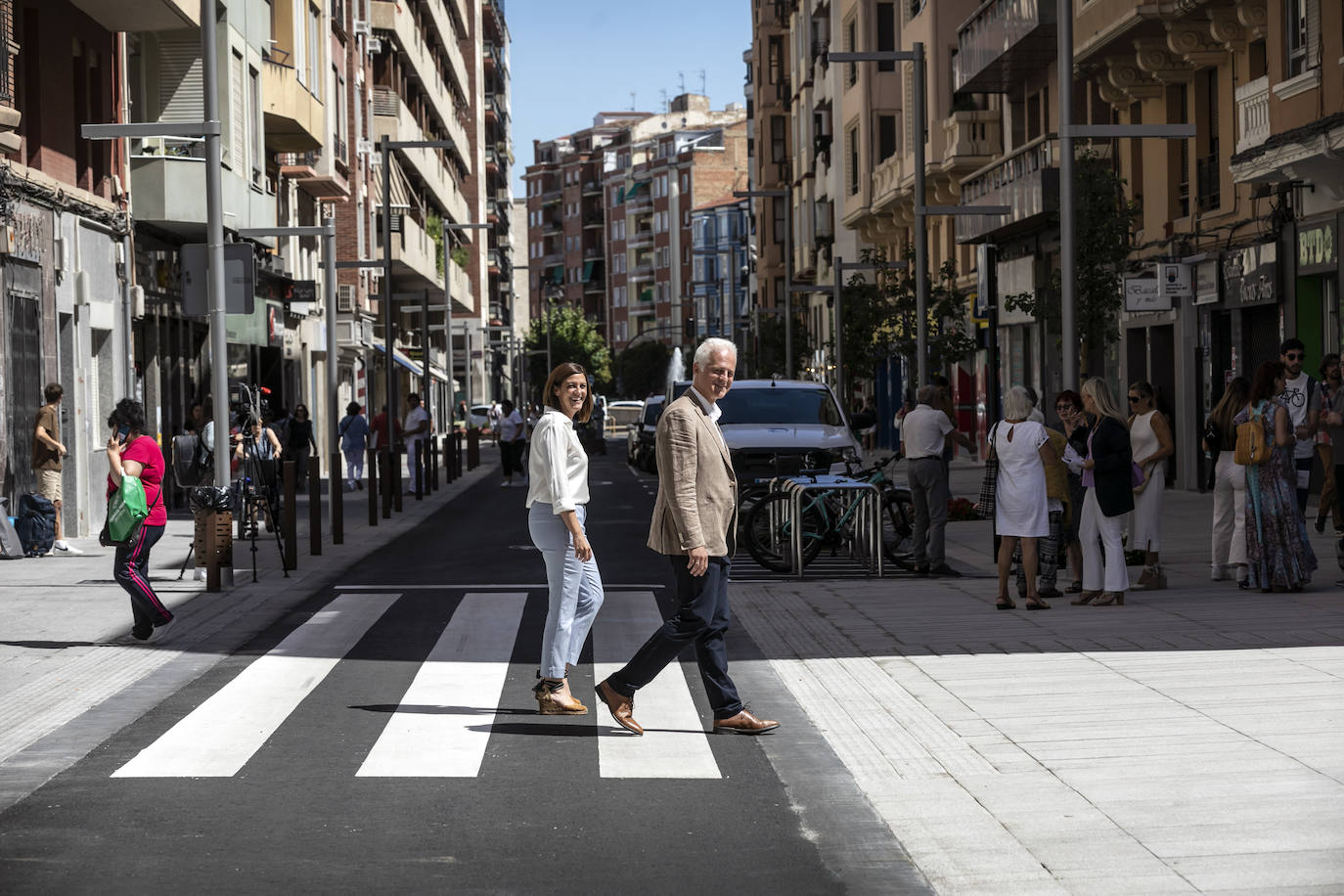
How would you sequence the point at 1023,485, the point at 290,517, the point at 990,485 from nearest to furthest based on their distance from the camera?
the point at 1023,485, the point at 990,485, the point at 290,517

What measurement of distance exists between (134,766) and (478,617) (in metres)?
6.16

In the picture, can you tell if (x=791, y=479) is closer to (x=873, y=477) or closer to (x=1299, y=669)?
(x=873, y=477)

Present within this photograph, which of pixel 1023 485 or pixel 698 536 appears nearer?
pixel 698 536

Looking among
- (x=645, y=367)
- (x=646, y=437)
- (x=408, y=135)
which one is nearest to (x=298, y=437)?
(x=646, y=437)

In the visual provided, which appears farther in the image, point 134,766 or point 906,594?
point 906,594

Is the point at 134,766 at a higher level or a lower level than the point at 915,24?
lower

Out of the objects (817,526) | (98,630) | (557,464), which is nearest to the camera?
(557,464)

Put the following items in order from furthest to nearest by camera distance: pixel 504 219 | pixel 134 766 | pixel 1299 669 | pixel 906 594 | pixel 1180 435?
pixel 504 219, pixel 1180 435, pixel 906 594, pixel 1299 669, pixel 134 766

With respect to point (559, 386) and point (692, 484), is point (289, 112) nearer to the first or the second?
point (559, 386)

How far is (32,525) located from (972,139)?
91.1 feet

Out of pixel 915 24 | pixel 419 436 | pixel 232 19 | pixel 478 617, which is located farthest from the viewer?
pixel 915 24

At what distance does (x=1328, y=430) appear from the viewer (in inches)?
710

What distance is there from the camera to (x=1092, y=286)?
26.0m

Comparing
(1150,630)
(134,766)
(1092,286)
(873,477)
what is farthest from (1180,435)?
(134,766)
